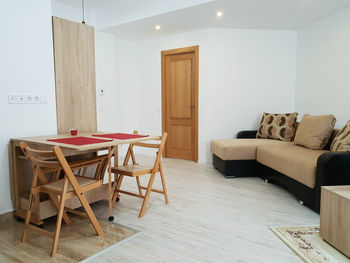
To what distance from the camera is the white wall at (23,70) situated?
2428 millimetres

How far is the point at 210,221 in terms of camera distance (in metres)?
2.44

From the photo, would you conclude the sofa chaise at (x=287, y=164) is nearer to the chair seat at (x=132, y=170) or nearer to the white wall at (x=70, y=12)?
the chair seat at (x=132, y=170)

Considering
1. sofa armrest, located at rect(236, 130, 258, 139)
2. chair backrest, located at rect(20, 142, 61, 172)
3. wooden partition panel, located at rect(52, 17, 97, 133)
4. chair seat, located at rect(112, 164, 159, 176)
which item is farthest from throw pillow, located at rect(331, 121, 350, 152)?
wooden partition panel, located at rect(52, 17, 97, 133)

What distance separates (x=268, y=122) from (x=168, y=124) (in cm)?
191

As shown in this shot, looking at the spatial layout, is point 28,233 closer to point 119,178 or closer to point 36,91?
point 119,178

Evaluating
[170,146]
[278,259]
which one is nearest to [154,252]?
[278,259]

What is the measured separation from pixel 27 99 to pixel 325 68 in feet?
13.3

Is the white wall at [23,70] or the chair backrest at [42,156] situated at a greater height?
the white wall at [23,70]

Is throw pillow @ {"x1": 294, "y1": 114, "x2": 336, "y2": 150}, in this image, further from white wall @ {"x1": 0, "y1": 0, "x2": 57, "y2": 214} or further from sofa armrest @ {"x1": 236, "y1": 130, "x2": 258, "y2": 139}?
white wall @ {"x1": 0, "y1": 0, "x2": 57, "y2": 214}

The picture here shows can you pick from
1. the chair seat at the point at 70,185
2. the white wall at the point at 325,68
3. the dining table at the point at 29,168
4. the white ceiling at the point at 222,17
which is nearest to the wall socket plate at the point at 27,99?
the dining table at the point at 29,168

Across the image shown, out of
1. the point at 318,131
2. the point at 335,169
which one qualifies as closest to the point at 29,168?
the point at 335,169

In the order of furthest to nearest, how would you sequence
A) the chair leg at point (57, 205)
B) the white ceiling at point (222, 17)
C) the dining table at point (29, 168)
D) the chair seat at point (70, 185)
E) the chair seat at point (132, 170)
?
1. the white ceiling at point (222, 17)
2. the chair seat at point (132, 170)
3. the dining table at point (29, 168)
4. the chair leg at point (57, 205)
5. the chair seat at point (70, 185)

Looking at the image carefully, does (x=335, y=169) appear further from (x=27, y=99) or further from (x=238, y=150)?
(x=27, y=99)

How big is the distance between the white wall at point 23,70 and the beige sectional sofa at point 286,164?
94.3 inches
